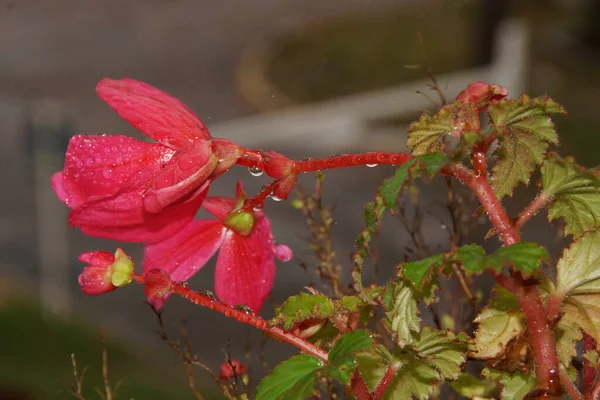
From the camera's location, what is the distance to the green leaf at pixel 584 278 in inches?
16.4

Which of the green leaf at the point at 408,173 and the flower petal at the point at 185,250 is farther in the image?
the flower petal at the point at 185,250

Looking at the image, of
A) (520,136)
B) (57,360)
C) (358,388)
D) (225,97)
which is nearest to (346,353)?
(358,388)

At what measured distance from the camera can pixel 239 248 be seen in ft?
1.67

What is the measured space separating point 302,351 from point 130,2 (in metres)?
6.24

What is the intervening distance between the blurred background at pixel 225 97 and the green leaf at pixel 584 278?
22 cm

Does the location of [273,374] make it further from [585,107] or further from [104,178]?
[585,107]

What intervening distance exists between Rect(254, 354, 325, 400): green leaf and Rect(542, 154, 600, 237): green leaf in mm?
137

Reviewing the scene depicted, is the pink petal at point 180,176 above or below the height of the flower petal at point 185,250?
above

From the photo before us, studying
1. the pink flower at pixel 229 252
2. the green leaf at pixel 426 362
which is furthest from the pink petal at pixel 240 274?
the green leaf at pixel 426 362

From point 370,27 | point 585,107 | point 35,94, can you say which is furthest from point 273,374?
point 370,27

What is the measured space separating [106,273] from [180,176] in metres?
0.06

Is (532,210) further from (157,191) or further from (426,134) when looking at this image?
(157,191)

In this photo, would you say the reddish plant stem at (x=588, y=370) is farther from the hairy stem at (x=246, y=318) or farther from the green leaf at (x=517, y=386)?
the hairy stem at (x=246, y=318)

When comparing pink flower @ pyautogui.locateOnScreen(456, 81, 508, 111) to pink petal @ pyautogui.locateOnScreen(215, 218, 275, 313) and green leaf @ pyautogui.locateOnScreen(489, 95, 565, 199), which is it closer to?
green leaf @ pyautogui.locateOnScreen(489, 95, 565, 199)
